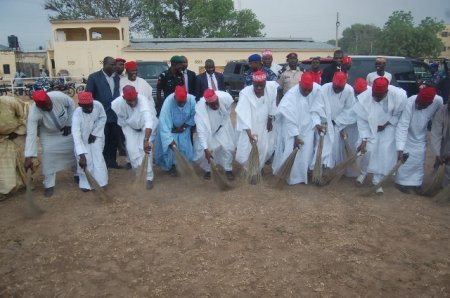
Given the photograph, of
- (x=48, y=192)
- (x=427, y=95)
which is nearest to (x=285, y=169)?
(x=427, y=95)

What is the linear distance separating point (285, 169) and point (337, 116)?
1.18 meters

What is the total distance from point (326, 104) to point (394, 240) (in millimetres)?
2305

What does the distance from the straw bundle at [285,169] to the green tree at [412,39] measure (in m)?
35.9

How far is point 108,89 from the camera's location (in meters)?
6.12

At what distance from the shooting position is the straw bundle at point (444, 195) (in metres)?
4.65

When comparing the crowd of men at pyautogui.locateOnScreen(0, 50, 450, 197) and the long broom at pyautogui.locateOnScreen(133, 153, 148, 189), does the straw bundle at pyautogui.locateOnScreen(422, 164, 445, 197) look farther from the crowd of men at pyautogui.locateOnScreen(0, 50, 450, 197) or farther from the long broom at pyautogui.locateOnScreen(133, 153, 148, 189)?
the long broom at pyautogui.locateOnScreen(133, 153, 148, 189)

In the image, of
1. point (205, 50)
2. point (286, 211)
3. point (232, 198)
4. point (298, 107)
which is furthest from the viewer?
point (205, 50)

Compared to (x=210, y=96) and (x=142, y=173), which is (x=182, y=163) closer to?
→ (x=142, y=173)

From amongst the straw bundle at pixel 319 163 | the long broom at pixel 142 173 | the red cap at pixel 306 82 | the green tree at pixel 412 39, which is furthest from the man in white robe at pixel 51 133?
the green tree at pixel 412 39

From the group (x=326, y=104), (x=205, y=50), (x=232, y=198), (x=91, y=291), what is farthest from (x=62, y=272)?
(x=205, y=50)

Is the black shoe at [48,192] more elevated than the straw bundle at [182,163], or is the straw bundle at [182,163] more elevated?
the straw bundle at [182,163]

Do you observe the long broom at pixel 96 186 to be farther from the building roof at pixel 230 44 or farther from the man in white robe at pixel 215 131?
the building roof at pixel 230 44

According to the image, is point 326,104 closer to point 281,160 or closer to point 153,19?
point 281,160

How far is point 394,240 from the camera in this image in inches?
148
